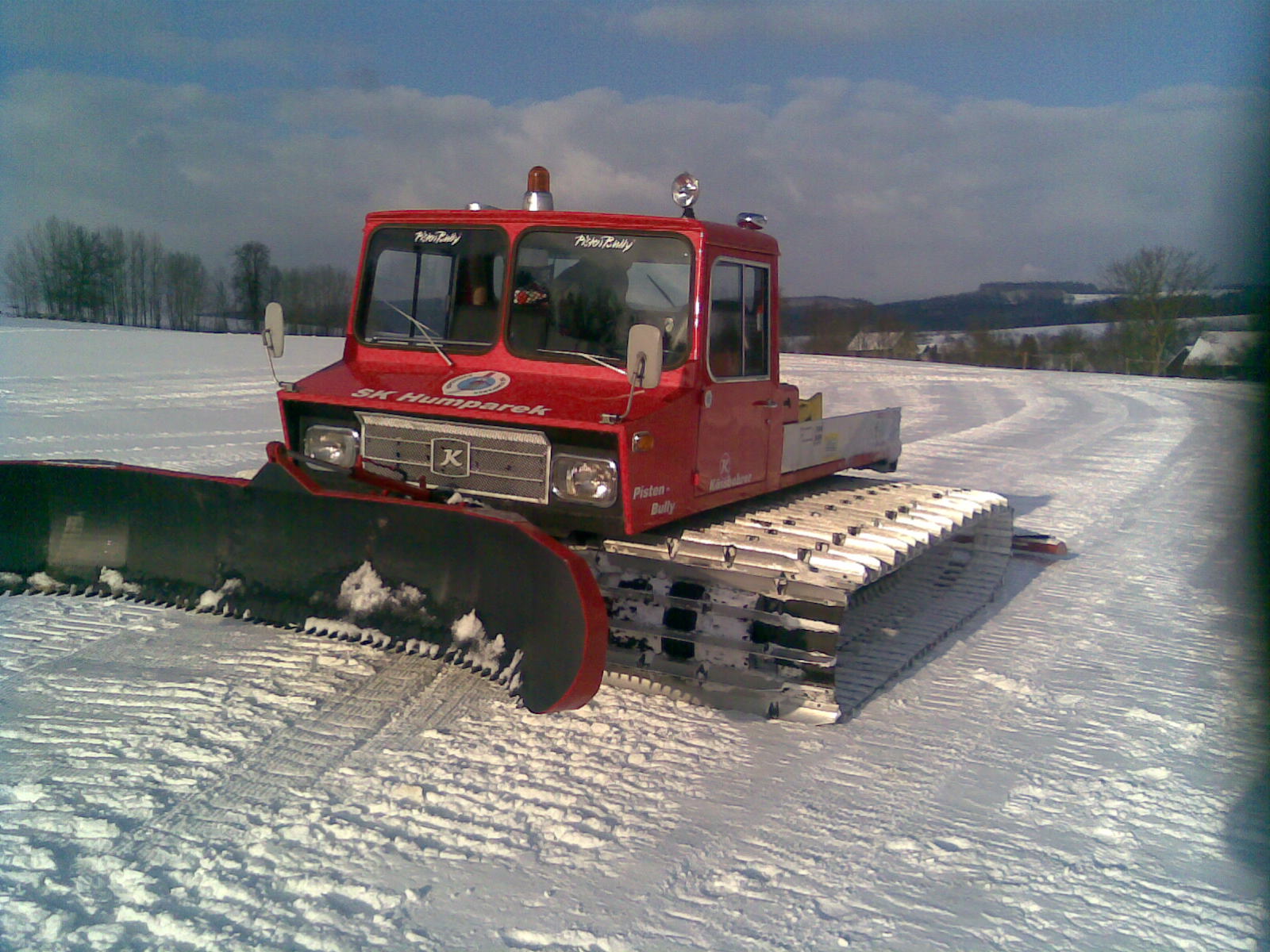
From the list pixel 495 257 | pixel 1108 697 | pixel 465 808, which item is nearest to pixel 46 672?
pixel 465 808

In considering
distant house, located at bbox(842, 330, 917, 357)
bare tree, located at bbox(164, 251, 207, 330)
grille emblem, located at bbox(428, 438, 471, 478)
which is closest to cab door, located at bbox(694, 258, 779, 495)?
grille emblem, located at bbox(428, 438, 471, 478)

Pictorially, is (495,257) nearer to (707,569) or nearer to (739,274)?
(739,274)

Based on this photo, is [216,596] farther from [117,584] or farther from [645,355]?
[645,355]

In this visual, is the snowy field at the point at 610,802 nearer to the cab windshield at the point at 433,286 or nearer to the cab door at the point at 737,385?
the cab door at the point at 737,385

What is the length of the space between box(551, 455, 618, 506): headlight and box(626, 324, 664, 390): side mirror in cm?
40

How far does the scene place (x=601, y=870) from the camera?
3.38 meters

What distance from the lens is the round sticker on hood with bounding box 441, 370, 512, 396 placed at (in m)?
5.17

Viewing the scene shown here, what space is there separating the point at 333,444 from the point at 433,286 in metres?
1.08

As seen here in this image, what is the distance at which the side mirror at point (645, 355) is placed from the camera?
14.9ft

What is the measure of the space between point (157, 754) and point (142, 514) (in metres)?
1.77

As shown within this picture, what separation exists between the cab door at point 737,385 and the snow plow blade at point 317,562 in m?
1.26

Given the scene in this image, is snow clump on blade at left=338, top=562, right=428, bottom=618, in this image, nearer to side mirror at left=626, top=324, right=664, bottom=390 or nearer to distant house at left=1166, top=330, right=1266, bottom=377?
side mirror at left=626, top=324, right=664, bottom=390

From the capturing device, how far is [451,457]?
5.05m

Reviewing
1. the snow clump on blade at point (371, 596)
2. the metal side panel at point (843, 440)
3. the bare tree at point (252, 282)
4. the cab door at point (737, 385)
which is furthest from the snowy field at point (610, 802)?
the bare tree at point (252, 282)
